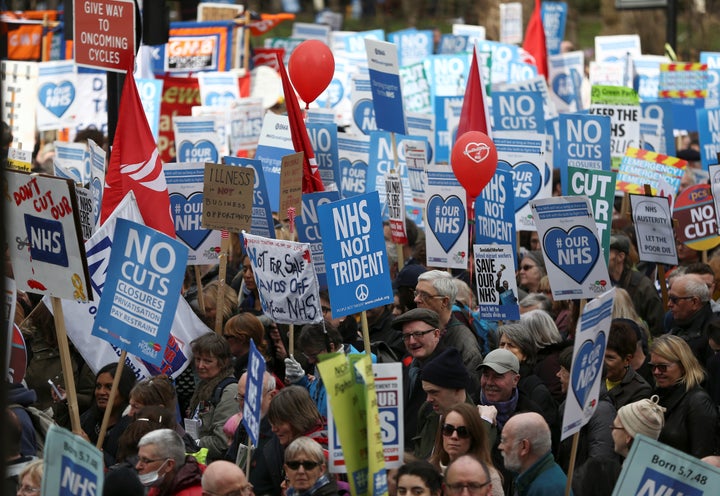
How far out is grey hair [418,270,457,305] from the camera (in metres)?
7.91

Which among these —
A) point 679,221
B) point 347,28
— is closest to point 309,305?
point 679,221

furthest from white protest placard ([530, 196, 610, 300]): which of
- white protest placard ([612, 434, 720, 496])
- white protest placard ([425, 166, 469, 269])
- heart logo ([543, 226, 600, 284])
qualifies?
white protest placard ([612, 434, 720, 496])

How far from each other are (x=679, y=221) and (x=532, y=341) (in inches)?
159

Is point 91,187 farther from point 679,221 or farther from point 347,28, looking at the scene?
point 347,28

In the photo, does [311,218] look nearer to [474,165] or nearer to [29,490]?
[474,165]

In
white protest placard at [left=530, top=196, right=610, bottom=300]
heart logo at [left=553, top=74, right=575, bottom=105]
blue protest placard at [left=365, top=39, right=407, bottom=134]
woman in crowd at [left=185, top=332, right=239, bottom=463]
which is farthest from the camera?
heart logo at [left=553, top=74, right=575, bottom=105]

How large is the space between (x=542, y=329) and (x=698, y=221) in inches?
148

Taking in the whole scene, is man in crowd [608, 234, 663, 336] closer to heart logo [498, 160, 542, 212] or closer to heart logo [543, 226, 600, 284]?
heart logo [498, 160, 542, 212]

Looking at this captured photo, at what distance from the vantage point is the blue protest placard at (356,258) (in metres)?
7.45

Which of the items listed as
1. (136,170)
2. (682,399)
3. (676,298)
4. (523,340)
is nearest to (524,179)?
(676,298)

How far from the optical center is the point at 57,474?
15.6 feet

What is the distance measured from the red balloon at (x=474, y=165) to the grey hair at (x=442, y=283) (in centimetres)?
192

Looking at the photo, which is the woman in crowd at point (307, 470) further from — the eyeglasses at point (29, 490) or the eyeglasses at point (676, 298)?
the eyeglasses at point (676, 298)

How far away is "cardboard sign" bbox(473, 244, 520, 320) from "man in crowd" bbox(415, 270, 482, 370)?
0.64m
